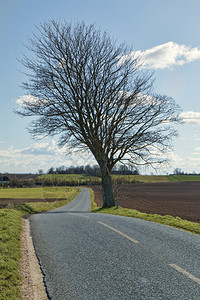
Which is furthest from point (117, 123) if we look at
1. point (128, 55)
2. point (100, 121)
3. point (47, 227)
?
point (47, 227)

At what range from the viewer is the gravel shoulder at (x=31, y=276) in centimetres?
416

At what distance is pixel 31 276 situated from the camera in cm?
493

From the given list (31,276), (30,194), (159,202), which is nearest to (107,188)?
(31,276)

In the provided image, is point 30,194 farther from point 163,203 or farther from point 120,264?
point 120,264

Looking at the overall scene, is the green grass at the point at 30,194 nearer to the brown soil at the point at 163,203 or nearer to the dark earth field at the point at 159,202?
the dark earth field at the point at 159,202

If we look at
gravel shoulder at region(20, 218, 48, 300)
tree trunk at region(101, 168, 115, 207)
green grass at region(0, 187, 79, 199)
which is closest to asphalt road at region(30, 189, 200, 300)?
gravel shoulder at region(20, 218, 48, 300)

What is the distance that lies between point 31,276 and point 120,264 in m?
1.63

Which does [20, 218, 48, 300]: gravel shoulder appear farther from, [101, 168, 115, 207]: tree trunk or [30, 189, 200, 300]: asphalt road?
[101, 168, 115, 207]: tree trunk

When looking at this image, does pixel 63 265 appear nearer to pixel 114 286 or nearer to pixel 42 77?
pixel 114 286

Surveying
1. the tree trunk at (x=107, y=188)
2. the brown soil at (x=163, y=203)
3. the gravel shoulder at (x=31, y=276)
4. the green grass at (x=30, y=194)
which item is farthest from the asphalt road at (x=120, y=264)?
the green grass at (x=30, y=194)

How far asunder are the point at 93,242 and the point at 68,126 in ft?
44.6

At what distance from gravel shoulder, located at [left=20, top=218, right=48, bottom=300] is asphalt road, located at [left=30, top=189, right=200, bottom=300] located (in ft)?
0.36

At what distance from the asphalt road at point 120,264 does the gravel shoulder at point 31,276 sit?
0.36ft

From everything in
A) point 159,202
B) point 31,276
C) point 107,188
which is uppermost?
point 107,188
